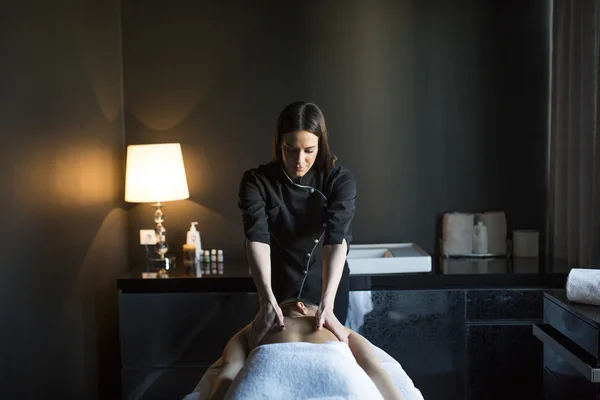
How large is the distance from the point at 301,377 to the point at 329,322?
43 centimetres

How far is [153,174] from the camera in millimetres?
3043

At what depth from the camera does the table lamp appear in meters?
3.04

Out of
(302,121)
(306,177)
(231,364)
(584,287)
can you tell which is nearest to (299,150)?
(302,121)

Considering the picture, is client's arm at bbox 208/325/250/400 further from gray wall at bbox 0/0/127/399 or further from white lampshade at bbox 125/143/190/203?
white lampshade at bbox 125/143/190/203

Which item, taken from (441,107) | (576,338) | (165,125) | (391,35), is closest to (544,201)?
(441,107)

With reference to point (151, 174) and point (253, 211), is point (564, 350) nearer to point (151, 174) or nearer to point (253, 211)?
point (253, 211)

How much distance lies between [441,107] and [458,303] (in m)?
1.07

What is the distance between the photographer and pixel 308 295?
7.46ft

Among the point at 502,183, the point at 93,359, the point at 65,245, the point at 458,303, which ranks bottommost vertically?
the point at 93,359

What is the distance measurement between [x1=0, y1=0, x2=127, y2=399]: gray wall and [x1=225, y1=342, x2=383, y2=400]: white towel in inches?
42.1

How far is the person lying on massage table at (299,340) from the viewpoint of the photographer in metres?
1.72

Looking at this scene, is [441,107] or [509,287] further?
[441,107]

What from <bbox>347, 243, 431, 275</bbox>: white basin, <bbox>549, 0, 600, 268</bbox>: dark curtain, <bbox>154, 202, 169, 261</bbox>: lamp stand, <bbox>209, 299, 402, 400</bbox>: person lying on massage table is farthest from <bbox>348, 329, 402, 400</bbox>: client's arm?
<bbox>154, 202, 169, 261</bbox>: lamp stand

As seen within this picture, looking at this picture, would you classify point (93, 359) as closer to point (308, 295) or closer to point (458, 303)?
point (308, 295)
